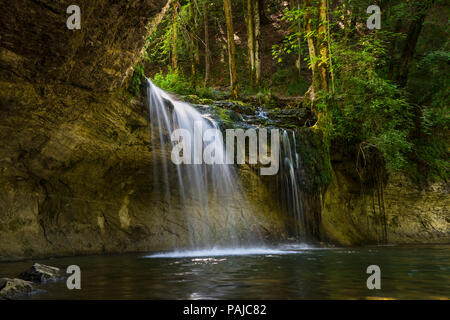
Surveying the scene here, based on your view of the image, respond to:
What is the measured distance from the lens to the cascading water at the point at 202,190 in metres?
10.6

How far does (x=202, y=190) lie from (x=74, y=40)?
18.8ft

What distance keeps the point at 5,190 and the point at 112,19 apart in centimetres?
503

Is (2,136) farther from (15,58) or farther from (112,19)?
(112,19)

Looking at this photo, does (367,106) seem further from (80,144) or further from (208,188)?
(80,144)

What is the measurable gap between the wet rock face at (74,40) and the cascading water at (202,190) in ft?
7.80

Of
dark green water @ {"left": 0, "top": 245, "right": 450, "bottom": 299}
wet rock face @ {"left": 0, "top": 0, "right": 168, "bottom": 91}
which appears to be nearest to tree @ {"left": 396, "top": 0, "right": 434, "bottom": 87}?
dark green water @ {"left": 0, "top": 245, "right": 450, "bottom": 299}

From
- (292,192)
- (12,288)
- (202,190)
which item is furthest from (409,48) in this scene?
(12,288)

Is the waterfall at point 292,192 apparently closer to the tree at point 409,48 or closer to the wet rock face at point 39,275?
the wet rock face at point 39,275

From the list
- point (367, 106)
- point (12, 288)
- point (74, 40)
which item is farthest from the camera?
point (367, 106)

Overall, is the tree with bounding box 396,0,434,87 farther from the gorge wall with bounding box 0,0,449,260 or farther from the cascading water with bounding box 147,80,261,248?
the cascading water with bounding box 147,80,261,248

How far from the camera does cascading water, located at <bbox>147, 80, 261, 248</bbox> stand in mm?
10594

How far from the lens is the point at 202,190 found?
443 inches

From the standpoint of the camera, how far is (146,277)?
17.9 ft
